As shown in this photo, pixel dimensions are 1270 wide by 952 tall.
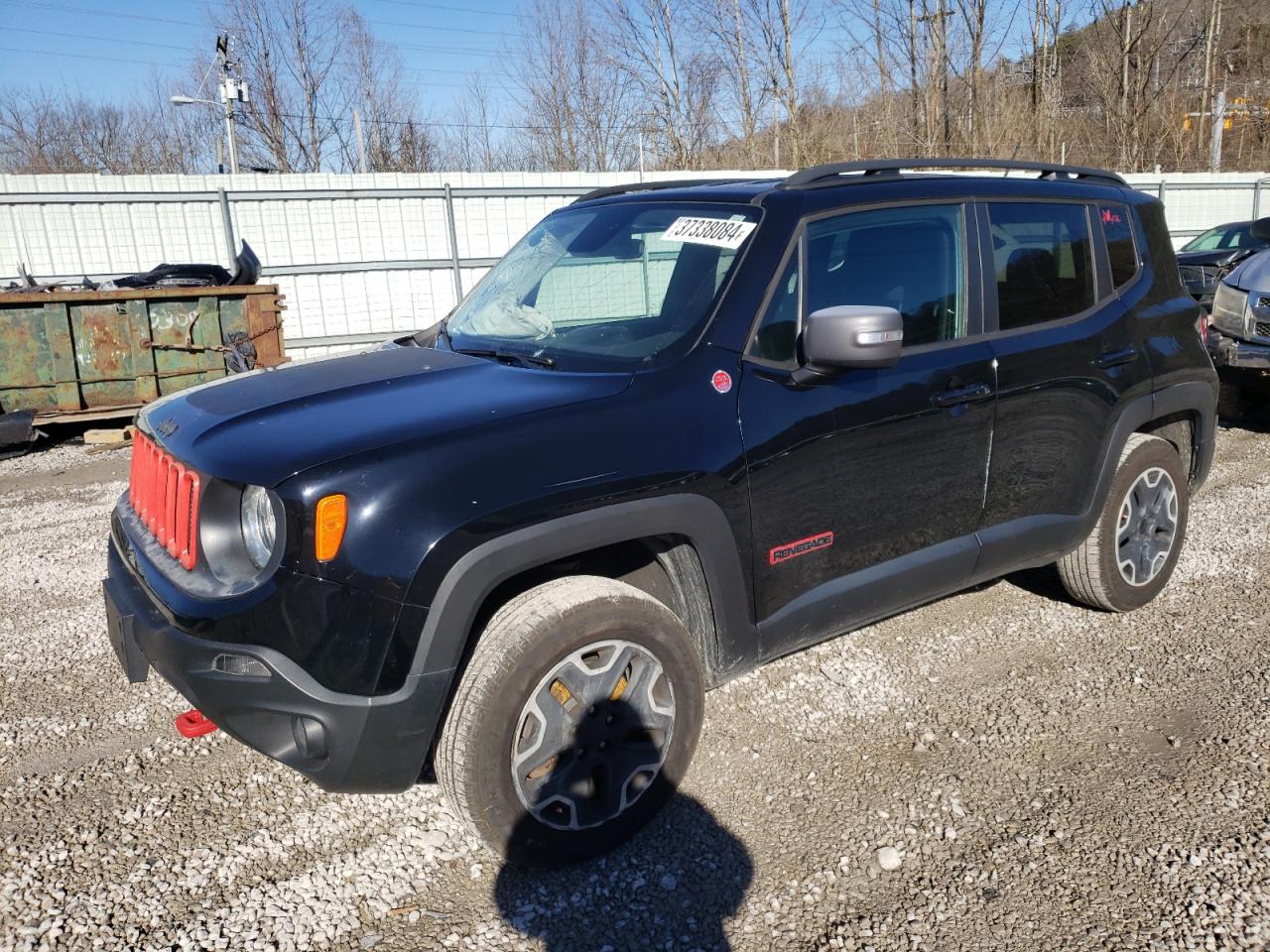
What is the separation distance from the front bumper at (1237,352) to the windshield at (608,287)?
5.90 metres

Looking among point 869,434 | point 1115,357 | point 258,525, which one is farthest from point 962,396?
point 258,525

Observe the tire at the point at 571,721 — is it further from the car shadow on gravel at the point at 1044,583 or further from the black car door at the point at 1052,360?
the car shadow on gravel at the point at 1044,583

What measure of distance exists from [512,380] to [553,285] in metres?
0.94

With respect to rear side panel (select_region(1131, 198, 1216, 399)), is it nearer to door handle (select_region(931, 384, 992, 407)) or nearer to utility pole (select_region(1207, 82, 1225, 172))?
door handle (select_region(931, 384, 992, 407))

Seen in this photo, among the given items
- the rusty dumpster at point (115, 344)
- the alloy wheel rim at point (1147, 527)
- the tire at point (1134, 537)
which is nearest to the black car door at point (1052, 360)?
the tire at point (1134, 537)

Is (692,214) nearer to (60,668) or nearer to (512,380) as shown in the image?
(512,380)

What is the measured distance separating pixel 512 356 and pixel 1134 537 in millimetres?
2975

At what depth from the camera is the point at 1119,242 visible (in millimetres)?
4121

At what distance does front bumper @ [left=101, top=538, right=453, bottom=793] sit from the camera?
2.34 metres

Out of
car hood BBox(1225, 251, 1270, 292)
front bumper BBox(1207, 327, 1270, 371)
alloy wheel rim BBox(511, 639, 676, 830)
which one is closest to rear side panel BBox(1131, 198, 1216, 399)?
alloy wheel rim BBox(511, 639, 676, 830)

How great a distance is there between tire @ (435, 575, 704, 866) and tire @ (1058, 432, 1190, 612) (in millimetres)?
2273

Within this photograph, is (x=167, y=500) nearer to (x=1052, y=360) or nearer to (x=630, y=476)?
(x=630, y=476)

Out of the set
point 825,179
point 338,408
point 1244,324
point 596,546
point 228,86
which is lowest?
point 596,546

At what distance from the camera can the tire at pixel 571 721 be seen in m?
2.49
